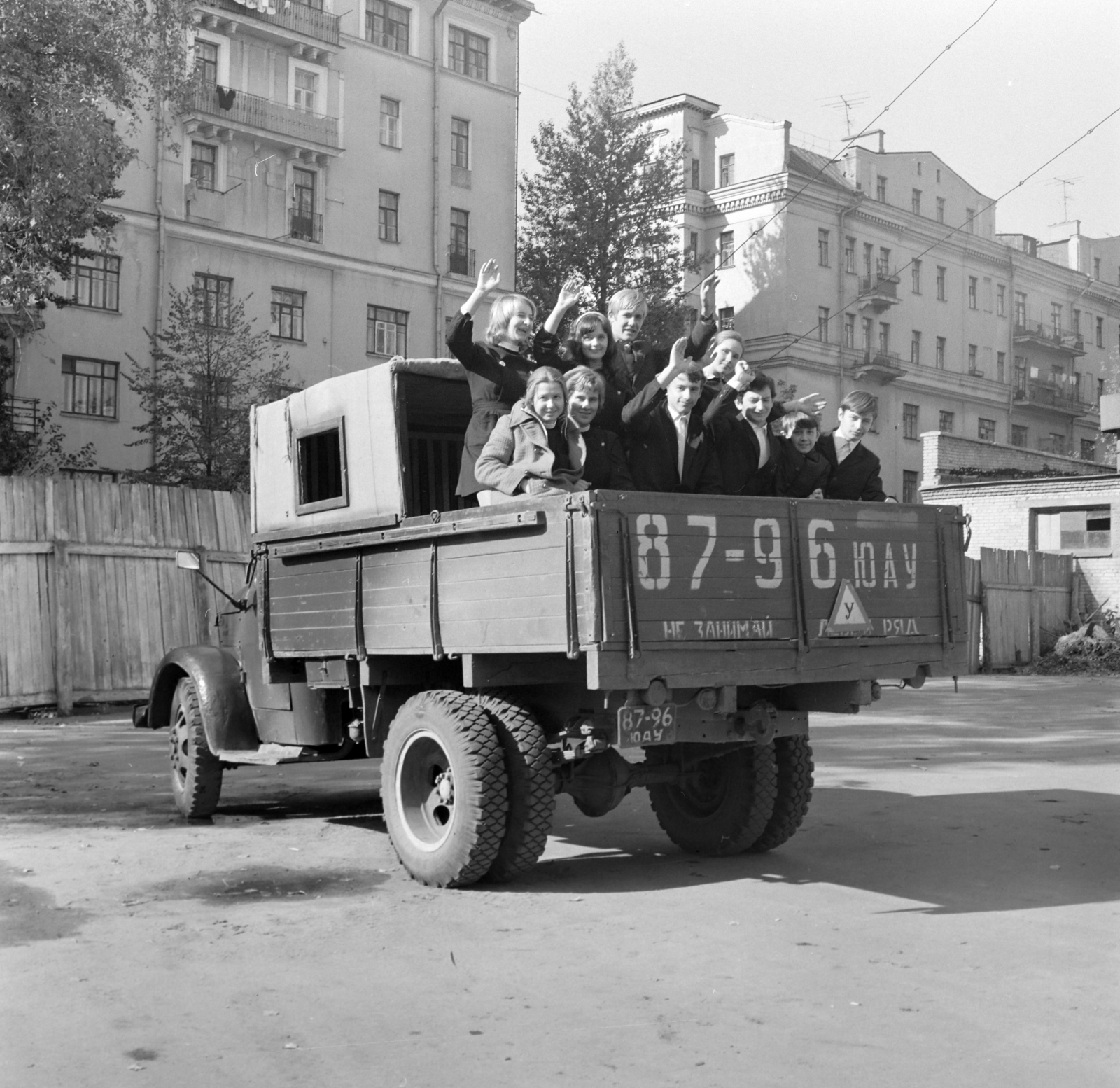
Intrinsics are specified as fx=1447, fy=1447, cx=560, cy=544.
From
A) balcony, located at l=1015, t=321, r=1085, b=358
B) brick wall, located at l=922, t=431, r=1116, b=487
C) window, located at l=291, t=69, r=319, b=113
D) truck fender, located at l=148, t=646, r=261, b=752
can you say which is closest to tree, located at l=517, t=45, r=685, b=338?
window, located at l=291, t=69, r=319, b=113

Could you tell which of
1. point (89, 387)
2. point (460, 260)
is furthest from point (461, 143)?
point (89, 387)

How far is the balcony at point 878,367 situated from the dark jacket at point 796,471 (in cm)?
4671

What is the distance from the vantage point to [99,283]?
112 feet

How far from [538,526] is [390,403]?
5.56ft

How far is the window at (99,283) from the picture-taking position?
33656mm

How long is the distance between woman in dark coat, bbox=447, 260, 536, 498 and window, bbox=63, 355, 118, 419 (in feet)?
92.8

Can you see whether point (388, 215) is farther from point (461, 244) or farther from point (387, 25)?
point (387, 25)

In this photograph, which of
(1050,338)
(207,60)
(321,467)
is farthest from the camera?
(1050,338)

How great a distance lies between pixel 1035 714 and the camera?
17.3 metres

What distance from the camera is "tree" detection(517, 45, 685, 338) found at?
4372cm

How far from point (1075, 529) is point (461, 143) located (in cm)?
2102

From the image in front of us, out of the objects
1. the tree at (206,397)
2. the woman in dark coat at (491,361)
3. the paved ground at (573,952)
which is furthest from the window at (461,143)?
the woman in dark coat at (491,361)

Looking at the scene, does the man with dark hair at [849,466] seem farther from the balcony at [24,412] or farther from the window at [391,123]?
the window at [391,123]

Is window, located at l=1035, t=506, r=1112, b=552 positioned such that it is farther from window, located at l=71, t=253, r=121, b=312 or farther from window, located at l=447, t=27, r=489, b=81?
window, located at l=71, t=253, r=121, b=312
